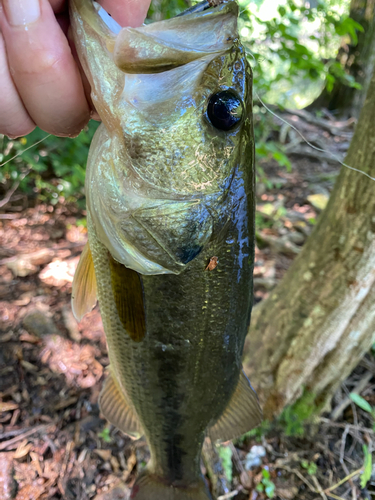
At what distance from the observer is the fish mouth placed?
30.3 inches

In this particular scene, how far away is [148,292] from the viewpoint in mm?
1116

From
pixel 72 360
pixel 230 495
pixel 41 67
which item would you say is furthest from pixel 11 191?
pixel 230 495

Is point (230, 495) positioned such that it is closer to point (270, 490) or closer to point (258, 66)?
point (270, 490)

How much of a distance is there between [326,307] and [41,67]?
208 centimetres

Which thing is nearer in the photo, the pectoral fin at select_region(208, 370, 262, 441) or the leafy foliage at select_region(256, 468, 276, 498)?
the pectoral fin at select_region(208, 370, 262, 441)

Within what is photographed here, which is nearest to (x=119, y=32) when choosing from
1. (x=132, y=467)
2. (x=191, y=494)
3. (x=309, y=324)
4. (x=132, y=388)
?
(x=132, y=388)

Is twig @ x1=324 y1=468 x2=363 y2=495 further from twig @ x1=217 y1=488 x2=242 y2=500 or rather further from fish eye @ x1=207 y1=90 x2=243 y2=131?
fish eye @ x1=207 y1=90 x2=243 y2=131

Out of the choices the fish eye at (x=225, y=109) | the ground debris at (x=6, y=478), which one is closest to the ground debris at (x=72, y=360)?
the ground debris at (x=6, y=478)

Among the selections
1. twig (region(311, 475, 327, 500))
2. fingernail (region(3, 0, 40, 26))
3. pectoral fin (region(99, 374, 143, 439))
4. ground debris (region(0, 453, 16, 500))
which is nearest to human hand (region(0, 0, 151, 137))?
fingernail (region(3, 0, 40, 26))

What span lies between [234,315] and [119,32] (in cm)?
96

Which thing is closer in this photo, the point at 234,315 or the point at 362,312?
the point at 234,315

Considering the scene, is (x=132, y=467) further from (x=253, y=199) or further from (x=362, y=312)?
(x=253, y=199)

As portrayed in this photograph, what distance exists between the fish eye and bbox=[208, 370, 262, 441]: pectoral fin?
1.04 metres

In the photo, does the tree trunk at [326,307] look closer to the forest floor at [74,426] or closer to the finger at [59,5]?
the forest floor at [74,426]
